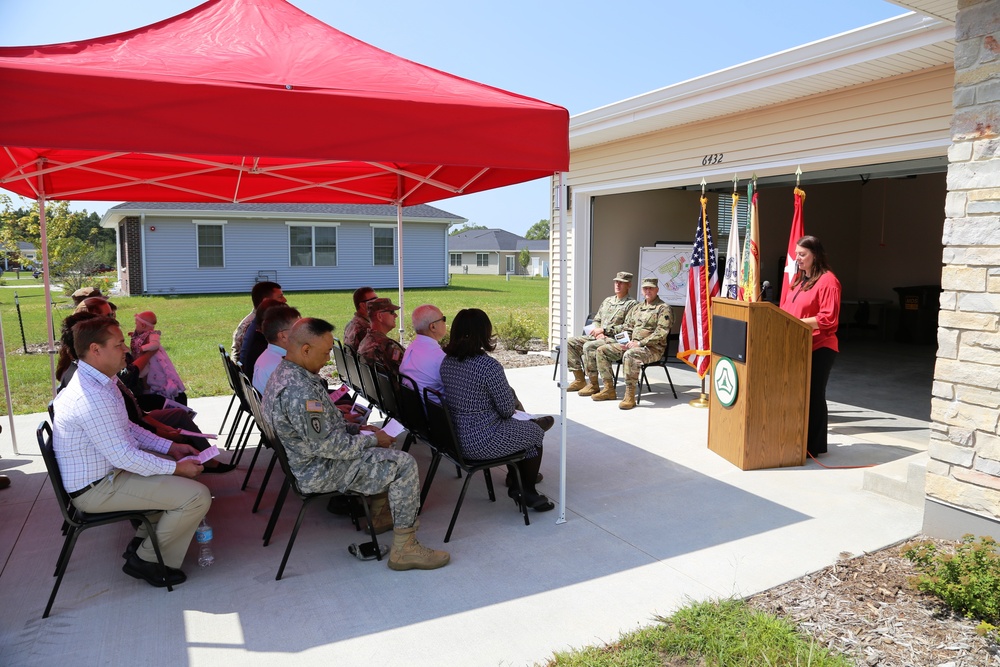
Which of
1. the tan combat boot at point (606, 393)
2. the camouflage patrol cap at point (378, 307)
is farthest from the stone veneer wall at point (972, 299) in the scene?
the tan combat boot at point (606, 393)

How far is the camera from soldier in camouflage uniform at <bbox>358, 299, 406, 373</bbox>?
5.32 m

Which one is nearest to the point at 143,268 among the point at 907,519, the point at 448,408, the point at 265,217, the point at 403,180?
the point at 265,217

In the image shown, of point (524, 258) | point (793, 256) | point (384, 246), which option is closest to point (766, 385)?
point (793, 256)

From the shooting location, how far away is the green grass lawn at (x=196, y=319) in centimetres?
911

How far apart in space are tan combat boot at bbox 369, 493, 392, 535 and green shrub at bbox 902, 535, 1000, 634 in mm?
2689

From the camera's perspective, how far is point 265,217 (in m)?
24.6

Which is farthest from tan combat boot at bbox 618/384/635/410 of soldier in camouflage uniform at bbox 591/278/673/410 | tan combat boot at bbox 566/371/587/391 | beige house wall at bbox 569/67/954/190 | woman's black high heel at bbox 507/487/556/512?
woman's black high heel at bbox 507/487/556/512

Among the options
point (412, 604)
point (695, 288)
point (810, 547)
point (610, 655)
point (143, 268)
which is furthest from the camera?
point (143, 268)

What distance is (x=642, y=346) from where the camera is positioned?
24.2 ft

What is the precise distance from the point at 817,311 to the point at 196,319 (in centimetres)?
1478

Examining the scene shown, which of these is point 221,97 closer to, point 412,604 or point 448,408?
point 448,408

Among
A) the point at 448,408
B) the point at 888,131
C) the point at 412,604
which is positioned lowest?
the point at 412,604

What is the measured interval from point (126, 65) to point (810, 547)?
14.1ft

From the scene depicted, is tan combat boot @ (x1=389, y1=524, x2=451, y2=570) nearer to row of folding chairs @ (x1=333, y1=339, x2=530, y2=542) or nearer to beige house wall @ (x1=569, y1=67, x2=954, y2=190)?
row of folding chairs @ (x1=333, y1=339, x2=530, y2=542)
